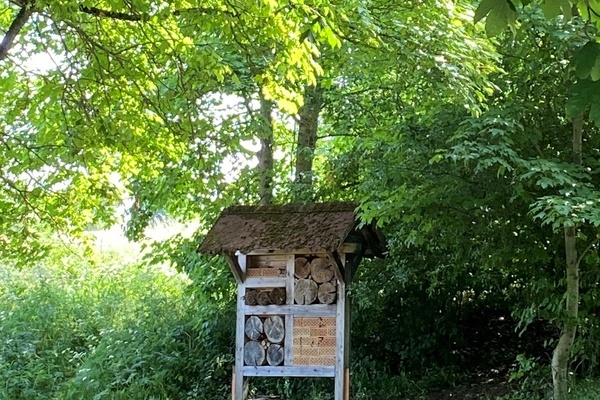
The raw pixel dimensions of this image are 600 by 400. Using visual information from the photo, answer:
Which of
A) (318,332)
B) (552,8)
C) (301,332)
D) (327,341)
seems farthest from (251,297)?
(552,8)

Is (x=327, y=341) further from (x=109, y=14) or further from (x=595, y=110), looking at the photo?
(x=595, y=110)

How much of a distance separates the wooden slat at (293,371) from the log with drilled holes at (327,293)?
0.61m

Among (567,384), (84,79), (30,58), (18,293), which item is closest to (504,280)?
(567,384)

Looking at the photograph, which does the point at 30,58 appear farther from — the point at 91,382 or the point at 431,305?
the point at 431,305

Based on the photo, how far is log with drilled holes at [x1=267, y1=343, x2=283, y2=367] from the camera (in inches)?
240

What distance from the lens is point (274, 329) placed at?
614 cm

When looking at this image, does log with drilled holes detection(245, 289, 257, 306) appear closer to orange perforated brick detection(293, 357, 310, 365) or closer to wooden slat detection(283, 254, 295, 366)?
wooden slat detection(283, 254, 295, 366)

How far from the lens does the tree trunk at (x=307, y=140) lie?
791 cm

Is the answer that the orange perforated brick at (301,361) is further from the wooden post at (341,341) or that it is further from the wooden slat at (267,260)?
the wooden slat at (267,260)

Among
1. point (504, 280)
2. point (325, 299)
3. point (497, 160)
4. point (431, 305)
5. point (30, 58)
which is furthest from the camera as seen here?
point (431, 305)

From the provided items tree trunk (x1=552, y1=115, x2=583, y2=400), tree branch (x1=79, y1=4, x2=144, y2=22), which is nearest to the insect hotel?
tree trunk (x1=552, y1=115, x2=583, y2=400)

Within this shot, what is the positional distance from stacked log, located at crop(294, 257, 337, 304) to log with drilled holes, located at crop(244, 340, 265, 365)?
565 millimetres

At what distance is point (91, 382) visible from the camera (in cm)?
795

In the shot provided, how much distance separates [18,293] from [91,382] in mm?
2844
